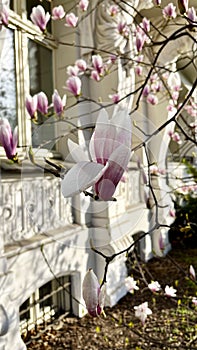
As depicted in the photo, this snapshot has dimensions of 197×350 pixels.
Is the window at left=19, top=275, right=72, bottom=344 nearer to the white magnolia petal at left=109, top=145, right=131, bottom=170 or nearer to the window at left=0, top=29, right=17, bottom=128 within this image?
the window at left=0, top=29, right=17, bottom=128

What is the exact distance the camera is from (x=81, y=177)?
19 cm

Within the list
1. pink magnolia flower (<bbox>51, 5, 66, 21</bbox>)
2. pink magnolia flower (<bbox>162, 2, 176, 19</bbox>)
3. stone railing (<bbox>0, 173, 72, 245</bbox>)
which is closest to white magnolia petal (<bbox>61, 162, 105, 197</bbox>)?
pink magnolia flower (<bbox>162, 2, 176, 19</bbox>)

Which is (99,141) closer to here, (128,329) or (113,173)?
(113,173)

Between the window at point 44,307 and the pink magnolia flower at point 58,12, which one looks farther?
the window at point 44,307

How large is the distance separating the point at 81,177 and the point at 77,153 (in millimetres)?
37

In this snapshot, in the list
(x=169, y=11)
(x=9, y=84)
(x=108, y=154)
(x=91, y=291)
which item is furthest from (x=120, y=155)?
(x=9, y=84)

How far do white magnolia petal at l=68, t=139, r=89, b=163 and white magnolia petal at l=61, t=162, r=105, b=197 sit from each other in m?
0.02

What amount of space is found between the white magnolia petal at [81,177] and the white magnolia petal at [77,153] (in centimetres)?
2

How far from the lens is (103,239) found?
12.3 inches

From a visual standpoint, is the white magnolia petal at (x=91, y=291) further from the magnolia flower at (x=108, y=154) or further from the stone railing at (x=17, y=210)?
the stone railing at (x=17, y=210)

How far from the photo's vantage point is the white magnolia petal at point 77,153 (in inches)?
8.7

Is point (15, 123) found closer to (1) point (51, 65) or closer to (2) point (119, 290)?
(1) point (51, 65)

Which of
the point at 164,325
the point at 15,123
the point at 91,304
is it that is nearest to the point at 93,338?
the point at 164,325

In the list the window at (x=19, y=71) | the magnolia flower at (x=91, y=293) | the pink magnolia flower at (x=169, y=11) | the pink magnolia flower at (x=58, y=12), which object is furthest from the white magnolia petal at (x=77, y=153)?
the window at (x=19, y=71)
